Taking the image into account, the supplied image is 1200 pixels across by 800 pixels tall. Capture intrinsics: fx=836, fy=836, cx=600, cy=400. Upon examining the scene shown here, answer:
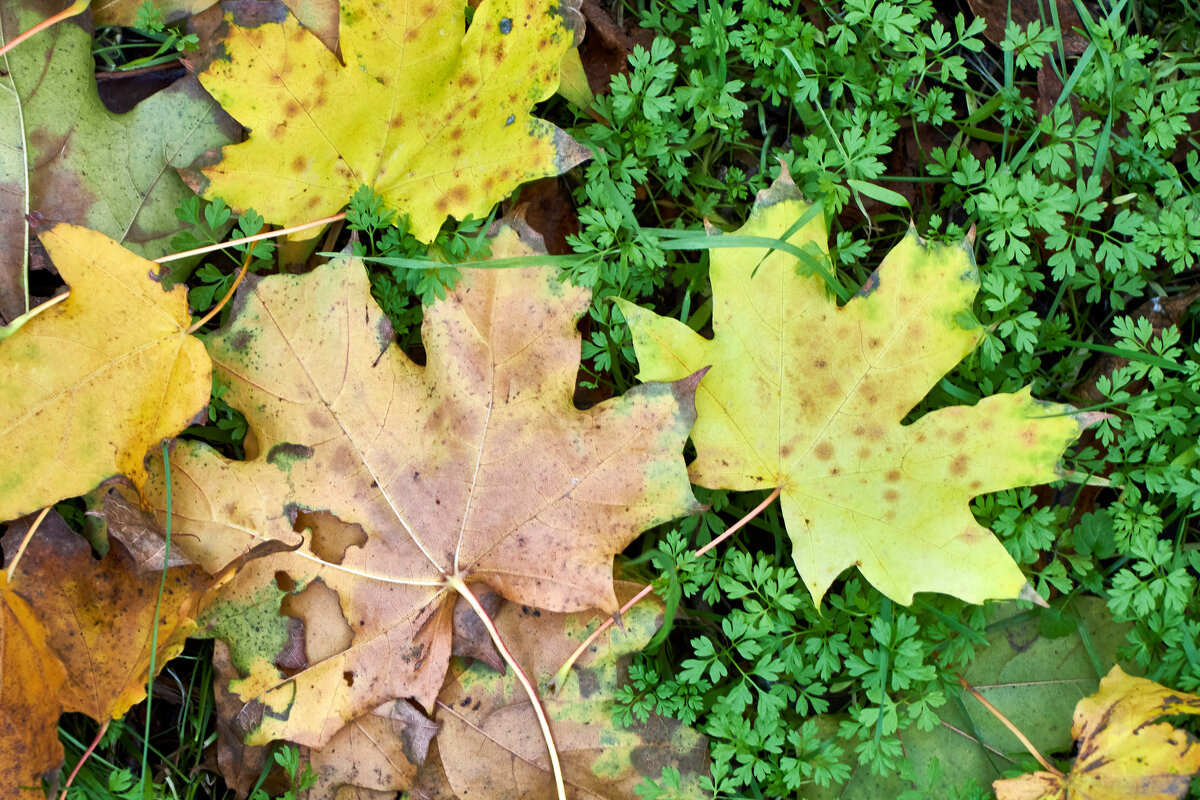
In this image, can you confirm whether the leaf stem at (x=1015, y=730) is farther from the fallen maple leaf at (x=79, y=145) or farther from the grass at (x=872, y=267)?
the fallen maple leaf at (x=79, y=145)

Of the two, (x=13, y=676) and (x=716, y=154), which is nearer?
(x=13, y=676)

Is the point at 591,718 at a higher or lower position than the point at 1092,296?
lower

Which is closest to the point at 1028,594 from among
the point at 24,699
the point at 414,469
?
the point at 414,469

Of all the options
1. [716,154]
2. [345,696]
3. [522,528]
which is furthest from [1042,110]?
[345,696]

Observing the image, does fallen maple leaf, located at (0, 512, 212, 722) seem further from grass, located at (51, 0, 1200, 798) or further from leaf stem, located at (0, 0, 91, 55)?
leaf stem, located at (0, 0, 91, 55)

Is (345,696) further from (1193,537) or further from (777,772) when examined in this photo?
(1193,537)

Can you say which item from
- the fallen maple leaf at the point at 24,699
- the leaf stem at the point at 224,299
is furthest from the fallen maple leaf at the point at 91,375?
the fallen maple leaf at the point at 24,699

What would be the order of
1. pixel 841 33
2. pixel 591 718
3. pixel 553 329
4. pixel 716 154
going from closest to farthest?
1. pixel 553 329
2. pixel 591 718
3. pixel 841 33
4. pixel 716 154
